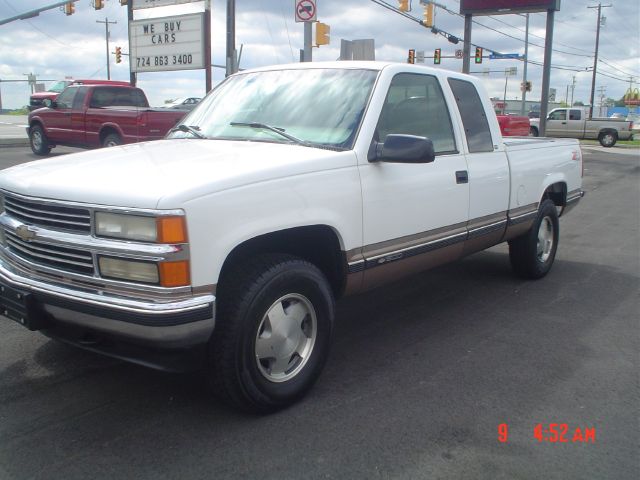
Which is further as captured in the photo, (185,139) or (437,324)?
(437,324)

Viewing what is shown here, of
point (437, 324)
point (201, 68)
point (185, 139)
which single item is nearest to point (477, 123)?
point (437, 324)

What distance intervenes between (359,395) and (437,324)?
1.51 m

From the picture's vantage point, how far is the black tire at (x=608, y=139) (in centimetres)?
3206

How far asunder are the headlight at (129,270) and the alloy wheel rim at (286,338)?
26.4 inches

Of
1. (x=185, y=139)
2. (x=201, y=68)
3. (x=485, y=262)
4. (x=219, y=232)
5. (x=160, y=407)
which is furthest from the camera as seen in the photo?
(x=201, y=68)

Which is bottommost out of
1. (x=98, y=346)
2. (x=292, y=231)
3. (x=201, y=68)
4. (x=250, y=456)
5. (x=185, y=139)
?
(x=250, y=456)

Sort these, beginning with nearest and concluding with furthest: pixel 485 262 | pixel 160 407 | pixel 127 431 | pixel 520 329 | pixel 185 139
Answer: pixel 127 431 < pixel 160 407 < pixel 185 139 < pixel 520 329 < pixel 485 262

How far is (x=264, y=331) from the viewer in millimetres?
3322

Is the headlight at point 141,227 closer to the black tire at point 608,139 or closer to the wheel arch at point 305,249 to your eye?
the wheel arch at point 305,249

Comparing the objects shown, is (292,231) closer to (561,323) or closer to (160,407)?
(160,407)

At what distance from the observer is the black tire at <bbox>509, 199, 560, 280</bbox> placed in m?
6.06

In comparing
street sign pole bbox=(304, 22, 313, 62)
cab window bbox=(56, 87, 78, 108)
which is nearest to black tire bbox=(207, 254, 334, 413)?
street sign pole bbox=(304, 22, 313, 62)

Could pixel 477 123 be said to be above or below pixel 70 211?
above

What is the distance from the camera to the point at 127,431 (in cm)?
317
